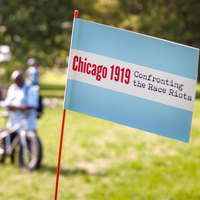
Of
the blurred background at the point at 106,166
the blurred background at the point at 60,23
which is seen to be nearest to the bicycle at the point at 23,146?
the blurred background at the point at 106,166

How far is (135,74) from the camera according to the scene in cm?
178

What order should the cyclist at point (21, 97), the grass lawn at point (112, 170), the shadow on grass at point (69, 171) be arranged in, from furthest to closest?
the shadow on grass at point (69, 171)
the cyclist at point (21, 97)
the grass lawn at point (112, 170)

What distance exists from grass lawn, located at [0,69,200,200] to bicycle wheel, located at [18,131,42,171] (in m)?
0.14

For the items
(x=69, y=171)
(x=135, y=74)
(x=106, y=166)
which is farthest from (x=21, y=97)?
(x=135, y=74)

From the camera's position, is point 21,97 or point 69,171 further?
point 69,171

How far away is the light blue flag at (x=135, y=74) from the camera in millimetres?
1765

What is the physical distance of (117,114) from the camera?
72.0 inches

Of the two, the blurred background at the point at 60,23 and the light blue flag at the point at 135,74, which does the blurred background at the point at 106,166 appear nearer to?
the light blue flag at the point at 135,74

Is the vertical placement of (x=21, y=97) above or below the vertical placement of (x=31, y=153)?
above

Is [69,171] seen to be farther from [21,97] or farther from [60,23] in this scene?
[60,23]

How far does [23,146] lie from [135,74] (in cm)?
408

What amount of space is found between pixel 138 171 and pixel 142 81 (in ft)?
13.4

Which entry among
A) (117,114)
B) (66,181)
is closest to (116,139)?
(66,181)

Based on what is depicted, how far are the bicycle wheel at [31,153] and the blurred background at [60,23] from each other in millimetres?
16716
